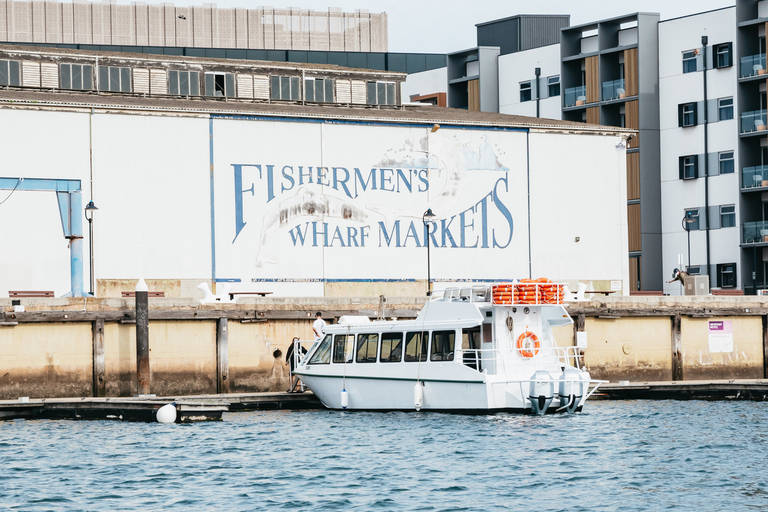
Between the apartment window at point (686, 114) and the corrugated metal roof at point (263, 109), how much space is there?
69.6 feet

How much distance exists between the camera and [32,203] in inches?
1791

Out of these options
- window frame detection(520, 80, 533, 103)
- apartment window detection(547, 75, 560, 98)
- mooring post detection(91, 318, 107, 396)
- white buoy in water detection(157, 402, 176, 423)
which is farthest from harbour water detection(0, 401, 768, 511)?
window frame detection(520, 80, 533, 103)

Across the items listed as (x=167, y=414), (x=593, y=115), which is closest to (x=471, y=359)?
(x=167, y=414)

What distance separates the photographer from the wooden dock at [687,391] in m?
39.1

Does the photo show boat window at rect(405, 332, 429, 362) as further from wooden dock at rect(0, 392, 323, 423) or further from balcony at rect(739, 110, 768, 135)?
balcony at rect(739, 110, 768, 135)

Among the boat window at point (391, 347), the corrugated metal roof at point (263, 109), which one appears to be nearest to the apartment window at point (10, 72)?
the corrugated metal roof at point (263, 109)

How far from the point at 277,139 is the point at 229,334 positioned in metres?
13.0

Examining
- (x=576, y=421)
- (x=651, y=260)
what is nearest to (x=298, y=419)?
(x=576, y=421)

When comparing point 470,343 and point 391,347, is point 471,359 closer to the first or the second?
point 470,343

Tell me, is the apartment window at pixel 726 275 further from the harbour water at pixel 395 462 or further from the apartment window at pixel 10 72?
the apartment window at pixel 10 72

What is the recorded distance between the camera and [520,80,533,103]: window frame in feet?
278

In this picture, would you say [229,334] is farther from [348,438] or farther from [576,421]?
[576,421]

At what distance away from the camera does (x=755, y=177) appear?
70.6 m

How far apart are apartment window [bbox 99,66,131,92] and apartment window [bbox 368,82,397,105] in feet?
36.3
